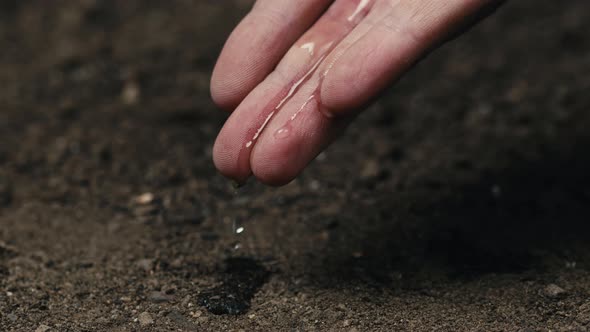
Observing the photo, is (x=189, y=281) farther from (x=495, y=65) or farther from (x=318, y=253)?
(x=495, y=65)

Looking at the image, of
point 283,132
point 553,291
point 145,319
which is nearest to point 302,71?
point 283,132

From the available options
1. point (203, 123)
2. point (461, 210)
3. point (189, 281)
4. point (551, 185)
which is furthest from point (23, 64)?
point (551, 185)

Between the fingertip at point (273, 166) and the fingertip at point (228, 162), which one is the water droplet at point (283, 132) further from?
the fingertip at point (228, 162)

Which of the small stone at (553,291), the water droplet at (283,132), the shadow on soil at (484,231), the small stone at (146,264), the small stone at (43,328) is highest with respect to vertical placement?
the water droplet at (283,132)

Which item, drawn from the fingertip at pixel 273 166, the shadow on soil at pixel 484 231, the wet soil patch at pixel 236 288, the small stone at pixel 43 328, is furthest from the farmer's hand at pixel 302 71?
the small stone at pixel 43 328

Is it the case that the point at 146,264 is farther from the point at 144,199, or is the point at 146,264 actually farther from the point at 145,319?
the point at 144,199

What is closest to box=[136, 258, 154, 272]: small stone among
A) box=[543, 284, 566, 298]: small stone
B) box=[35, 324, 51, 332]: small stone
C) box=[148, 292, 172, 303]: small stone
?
box=[148, 292, 172, 303]: small stone

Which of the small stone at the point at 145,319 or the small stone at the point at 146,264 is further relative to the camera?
the small stone at the point at 146,264
